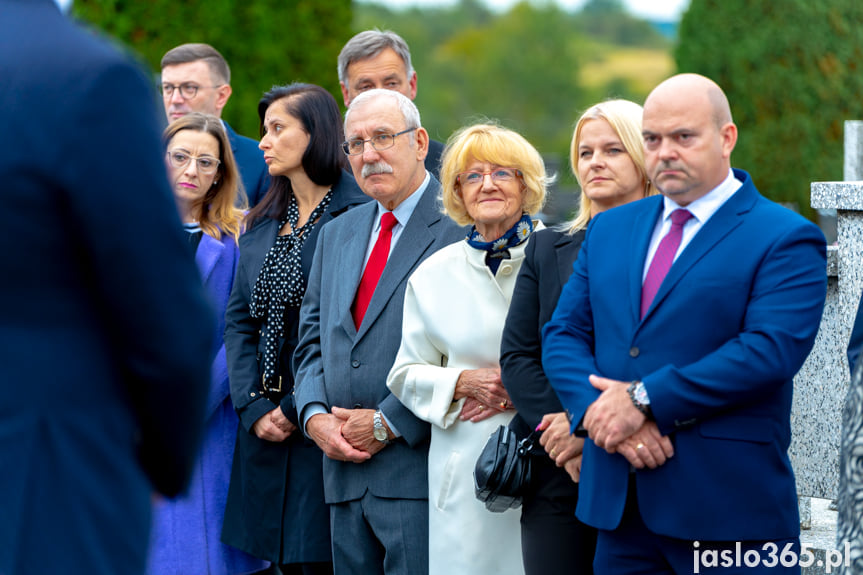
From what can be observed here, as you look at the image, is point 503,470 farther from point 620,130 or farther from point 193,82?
point 193,82

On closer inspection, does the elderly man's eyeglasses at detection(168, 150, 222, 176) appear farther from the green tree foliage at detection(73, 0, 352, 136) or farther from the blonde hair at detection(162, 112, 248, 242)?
the green tree foliage at detection(73, 0, 352, 136)

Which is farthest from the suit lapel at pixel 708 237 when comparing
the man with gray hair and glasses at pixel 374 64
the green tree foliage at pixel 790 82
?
the green tree foliage at pixel 790 82

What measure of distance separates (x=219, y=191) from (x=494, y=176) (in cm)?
186

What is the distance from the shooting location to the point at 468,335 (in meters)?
3.99

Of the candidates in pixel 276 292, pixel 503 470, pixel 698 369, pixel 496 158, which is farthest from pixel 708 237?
pixel 276 292

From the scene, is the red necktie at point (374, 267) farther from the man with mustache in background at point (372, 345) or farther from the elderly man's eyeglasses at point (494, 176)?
the elderly man's eyeglasses at point (494, 176)

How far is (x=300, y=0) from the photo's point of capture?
13898 mm

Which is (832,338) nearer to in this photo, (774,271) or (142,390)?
(774,271)

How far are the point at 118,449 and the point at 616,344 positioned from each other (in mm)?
1721

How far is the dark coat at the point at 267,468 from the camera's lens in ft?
15.1

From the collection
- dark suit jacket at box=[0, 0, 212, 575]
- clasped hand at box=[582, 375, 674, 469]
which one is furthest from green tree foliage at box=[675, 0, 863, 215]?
dark suit jacket at box=[0, 0, 212, 575]

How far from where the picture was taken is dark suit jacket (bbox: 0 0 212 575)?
1.82 metres

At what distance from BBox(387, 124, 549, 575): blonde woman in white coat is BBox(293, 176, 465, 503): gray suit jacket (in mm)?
157

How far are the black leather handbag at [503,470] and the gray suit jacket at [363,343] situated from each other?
0.51 meters
